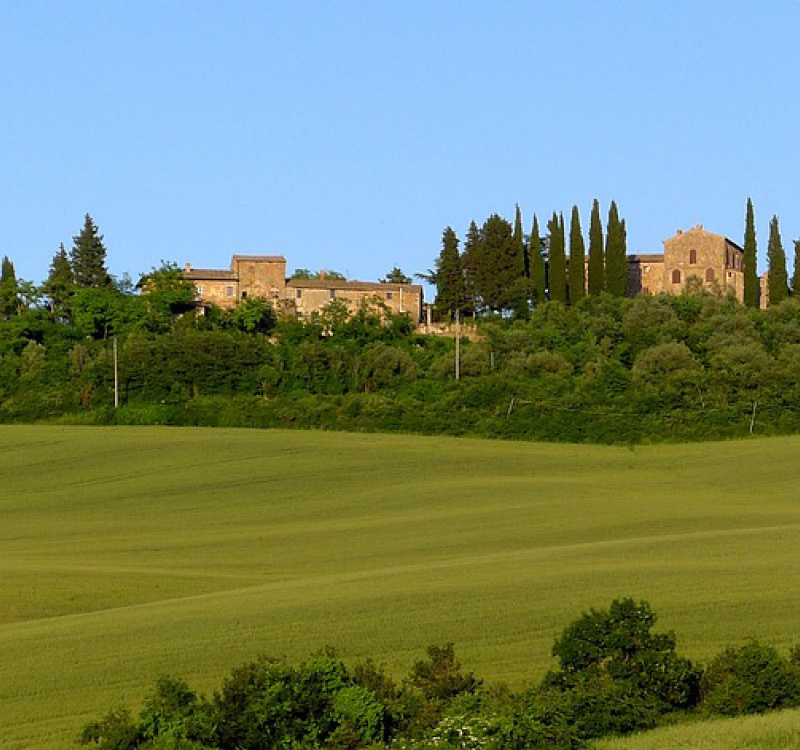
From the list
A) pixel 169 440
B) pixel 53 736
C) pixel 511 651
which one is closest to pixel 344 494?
pixel 169 440

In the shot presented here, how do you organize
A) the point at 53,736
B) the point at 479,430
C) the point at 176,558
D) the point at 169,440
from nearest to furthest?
the point at 53,736, the point at 176,558, the point at 169,440, the point at 479,430

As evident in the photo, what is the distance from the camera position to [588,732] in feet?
67.5

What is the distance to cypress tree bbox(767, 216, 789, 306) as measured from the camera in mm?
97562

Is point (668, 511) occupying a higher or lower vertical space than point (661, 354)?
lower

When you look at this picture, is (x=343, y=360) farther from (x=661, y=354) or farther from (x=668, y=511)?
(x=668, y=511)

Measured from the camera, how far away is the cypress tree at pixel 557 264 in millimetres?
98312

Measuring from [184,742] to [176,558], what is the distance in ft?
74.7

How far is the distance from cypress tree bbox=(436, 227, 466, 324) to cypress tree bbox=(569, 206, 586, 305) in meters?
7.36

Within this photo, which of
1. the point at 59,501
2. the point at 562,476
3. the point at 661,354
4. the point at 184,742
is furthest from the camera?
the point at 661,354

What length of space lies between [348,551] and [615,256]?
193 ft

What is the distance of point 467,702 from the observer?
2092 centimetres

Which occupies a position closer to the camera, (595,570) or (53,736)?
(53,736)

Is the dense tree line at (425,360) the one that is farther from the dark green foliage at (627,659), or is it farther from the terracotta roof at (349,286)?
the dark green foliage at (627,659)

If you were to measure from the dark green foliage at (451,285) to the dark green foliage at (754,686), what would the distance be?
79038 mm
